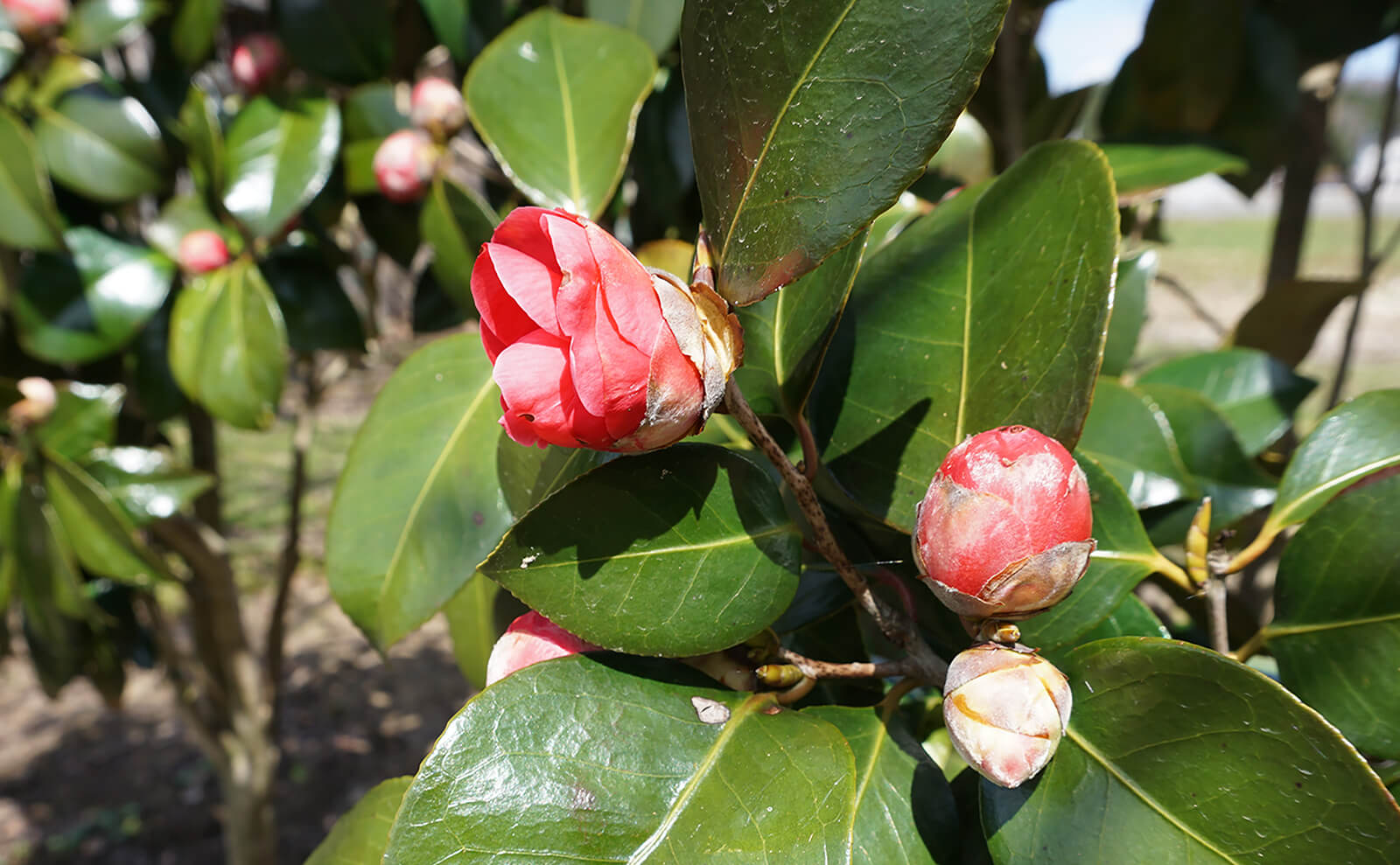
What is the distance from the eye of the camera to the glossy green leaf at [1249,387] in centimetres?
85

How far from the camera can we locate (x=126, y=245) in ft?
4.13

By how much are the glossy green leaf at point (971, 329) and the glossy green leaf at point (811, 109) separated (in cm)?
13

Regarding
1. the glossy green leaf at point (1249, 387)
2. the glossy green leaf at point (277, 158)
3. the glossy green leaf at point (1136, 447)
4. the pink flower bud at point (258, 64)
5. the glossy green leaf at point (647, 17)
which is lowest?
the glossy green leaf at point (1249, 387)

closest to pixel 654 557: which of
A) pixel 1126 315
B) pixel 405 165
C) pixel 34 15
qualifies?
pixel 1126 315

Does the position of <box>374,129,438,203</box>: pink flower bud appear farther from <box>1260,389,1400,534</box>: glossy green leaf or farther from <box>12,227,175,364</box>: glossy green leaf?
<box>1260,389,1400,534</box>: glossy green leaf

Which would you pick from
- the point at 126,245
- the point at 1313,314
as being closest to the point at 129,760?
the point at 126,245

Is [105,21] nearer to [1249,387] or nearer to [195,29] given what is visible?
[195,29]

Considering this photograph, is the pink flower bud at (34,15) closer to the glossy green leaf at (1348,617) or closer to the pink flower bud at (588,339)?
the pink flower bud at (588,339)

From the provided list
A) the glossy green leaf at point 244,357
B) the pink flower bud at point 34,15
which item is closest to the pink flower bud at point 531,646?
the glossy green leaf at point 244,357

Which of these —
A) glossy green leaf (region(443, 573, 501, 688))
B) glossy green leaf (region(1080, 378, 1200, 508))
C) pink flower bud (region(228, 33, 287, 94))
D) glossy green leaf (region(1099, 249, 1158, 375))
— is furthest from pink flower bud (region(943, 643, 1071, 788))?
pink flower bud (region(228, 33, 287, 94))

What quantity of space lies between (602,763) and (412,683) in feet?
9.25

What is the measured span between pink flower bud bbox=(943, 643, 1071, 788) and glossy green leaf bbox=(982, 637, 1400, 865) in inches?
1.5

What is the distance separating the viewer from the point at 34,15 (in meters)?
1.22

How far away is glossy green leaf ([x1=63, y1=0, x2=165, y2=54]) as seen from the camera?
1.23 meters
